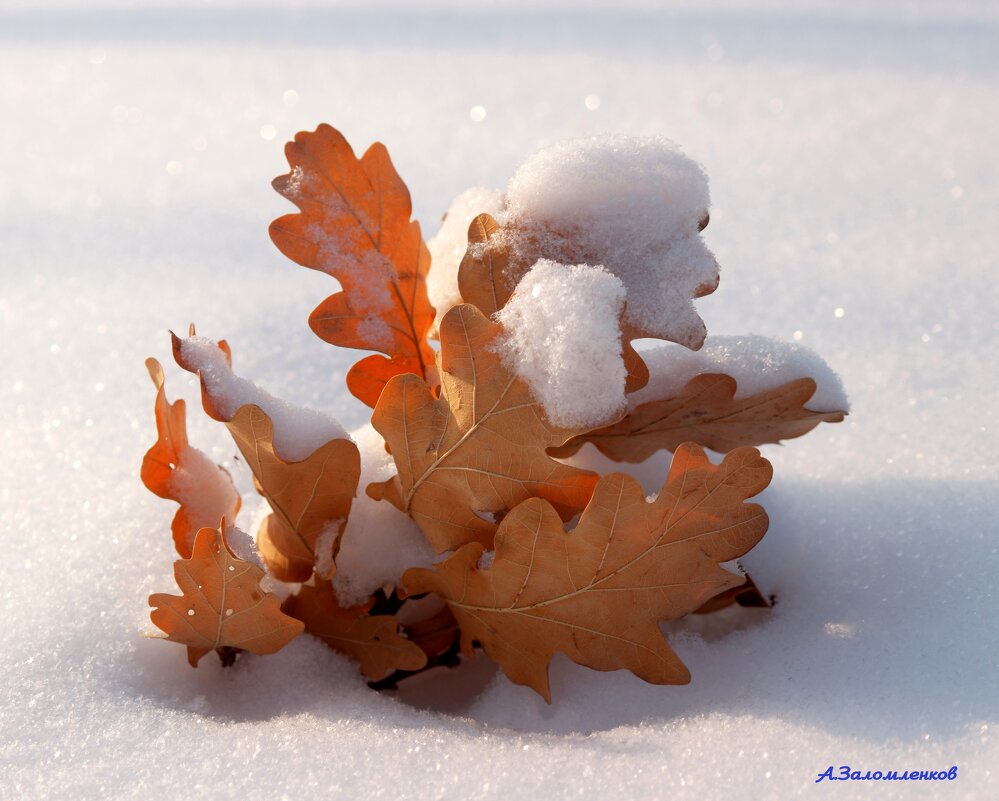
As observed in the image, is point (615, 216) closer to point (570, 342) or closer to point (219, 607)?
point (570, 342)

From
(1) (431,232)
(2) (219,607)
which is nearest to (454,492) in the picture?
(2) (219,607)

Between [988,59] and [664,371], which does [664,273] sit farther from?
[988,59]

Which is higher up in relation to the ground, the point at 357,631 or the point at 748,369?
the point at 748,369

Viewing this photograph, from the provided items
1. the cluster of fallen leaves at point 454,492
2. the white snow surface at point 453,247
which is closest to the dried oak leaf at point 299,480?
the cluster of fallen leaves at point 454,492

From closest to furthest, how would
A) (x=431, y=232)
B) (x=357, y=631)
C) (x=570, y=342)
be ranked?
(x=570, y=342), (x=357, y=631), (x=431, y=232)

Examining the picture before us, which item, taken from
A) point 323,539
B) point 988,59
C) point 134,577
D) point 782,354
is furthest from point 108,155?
point 988,59

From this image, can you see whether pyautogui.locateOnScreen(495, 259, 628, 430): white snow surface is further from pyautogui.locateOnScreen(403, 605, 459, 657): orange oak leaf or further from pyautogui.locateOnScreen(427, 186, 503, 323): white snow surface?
pyautogui.locateOnScreen(403, 605, 459, 657): orange oak leaf

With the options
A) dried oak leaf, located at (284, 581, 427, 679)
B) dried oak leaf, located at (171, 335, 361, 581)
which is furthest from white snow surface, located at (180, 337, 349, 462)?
dried oak leaf, located at (284, 581, 427, 679)

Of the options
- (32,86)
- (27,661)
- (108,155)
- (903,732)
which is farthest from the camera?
(32,86)
